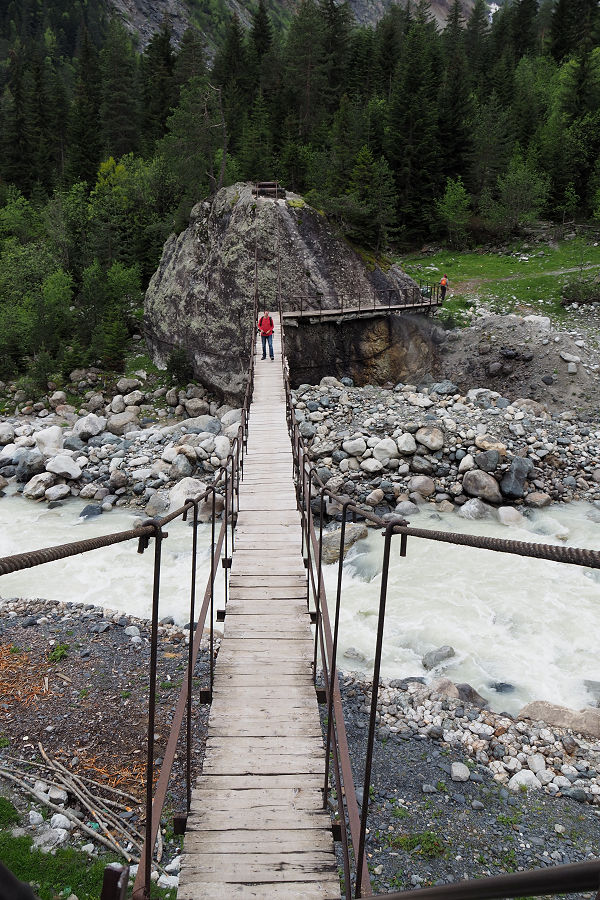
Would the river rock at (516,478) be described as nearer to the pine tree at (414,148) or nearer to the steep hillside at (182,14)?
the pine tree at (414,148)

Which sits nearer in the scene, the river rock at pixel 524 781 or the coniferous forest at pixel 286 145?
the river rock at pixel 524 781

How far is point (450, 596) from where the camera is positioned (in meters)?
9.53

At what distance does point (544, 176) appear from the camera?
33.2 meters

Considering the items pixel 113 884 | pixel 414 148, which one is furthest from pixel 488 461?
pixel 414 148

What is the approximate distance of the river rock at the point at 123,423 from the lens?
18562 mm

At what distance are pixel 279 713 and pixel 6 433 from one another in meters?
17.1

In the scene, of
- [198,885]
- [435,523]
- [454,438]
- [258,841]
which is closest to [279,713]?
[258,841]

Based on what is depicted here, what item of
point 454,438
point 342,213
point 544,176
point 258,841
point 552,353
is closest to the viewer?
point 258,841

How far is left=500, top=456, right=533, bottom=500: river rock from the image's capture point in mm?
13344

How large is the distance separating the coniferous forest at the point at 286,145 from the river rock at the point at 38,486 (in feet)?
29.1

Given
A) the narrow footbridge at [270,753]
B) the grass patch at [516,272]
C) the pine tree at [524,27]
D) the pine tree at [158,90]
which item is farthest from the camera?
the pine tree at [524,27]

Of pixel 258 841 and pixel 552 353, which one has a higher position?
pixel 552 353

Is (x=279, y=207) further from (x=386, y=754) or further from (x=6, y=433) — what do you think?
(x=386, y=754)

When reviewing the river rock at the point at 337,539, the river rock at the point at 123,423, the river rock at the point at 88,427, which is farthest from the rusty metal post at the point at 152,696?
the river rock at the point at 123,423
